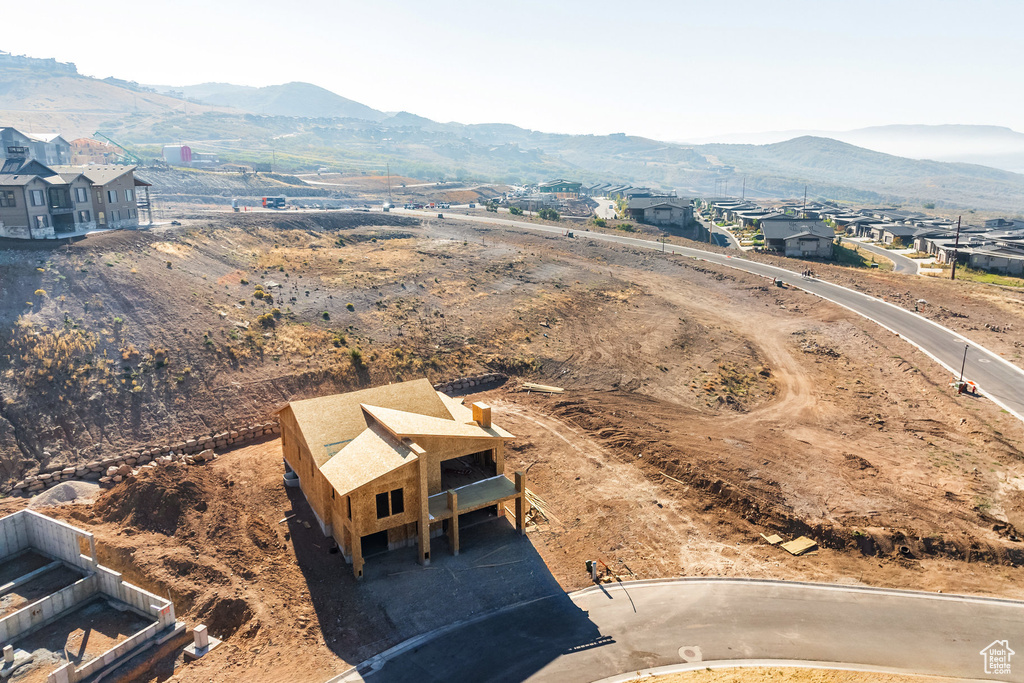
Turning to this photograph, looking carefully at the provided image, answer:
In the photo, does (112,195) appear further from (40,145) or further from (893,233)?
(893,233)

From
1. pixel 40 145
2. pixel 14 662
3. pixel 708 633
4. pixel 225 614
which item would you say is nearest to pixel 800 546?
pixel 708 633

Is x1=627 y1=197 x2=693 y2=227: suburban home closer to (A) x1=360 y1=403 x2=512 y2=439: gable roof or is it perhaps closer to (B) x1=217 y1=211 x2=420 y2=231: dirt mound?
(B) x1=217 y1=211 x2=420 y2=231: dirt mound

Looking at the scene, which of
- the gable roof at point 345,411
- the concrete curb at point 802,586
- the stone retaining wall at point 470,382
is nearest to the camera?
the concrete curb at point 802,586

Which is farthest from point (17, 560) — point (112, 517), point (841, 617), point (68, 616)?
point (841, 617)

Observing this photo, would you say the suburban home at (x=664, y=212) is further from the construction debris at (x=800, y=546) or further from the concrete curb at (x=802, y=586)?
the concrete curb at (x=802, y=586)

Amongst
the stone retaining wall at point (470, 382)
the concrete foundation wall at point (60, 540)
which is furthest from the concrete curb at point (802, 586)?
the stone retaining wall at point (470, 382)

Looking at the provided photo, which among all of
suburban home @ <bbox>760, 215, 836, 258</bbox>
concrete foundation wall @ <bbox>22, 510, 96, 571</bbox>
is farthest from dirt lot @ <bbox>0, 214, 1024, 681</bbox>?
suburban home @ <bbox>760, 215, 836, 258</bbox>

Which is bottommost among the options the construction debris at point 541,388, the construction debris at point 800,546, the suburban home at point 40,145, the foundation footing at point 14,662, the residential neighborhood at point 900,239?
the construction debris at point 800,546

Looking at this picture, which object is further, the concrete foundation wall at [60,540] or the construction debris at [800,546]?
the construction debris at [800,546]
